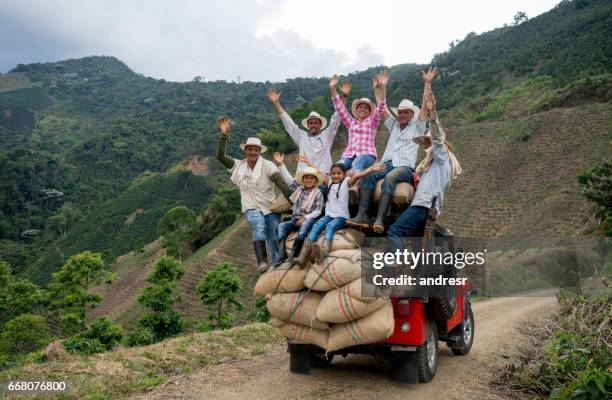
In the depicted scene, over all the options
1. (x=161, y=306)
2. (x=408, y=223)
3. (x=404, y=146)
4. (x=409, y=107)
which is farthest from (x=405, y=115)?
(x=161, y=306)

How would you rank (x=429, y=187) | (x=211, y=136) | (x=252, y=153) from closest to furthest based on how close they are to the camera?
(x=429, y=187)
(x=252, y=153)
(x=211, y=136)

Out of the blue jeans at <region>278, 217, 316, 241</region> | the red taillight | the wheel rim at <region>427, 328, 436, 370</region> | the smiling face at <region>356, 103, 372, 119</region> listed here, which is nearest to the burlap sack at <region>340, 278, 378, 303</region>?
the red taillight

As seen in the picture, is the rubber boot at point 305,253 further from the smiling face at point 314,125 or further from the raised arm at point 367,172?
the smiling face at point 314,125

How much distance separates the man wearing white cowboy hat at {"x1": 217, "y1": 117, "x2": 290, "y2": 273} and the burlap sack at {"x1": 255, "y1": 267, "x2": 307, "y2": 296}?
2.48ft

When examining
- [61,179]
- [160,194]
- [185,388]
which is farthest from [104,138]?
[185,388]

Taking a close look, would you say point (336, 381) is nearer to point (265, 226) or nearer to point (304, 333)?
point (304, 333)

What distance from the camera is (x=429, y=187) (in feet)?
18.9

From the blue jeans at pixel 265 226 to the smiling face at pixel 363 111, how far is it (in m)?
1.74

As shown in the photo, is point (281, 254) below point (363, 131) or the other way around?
below

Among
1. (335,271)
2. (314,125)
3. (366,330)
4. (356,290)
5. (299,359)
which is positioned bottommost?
(299,359)

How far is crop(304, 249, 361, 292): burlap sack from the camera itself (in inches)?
204

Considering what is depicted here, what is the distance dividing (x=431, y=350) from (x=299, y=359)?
5.18ft

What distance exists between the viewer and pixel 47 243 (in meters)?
69.5

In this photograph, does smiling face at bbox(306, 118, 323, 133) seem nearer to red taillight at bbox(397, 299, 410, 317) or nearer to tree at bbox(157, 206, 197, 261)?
red taillight at bbox(397, 299, 410, 317)
